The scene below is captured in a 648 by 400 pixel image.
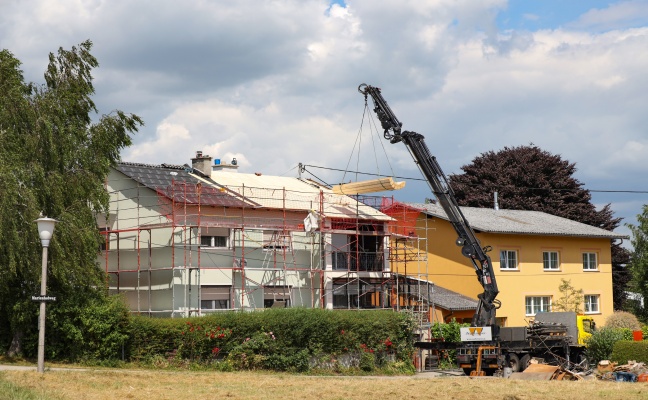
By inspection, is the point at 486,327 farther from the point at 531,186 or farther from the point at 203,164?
the point at 531,186

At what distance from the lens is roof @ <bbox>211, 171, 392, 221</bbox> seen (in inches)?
1683

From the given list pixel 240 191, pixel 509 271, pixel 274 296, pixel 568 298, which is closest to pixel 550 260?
pixel 568 298

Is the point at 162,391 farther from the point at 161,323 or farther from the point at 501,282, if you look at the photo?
the point at 501,282

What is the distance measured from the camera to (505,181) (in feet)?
221

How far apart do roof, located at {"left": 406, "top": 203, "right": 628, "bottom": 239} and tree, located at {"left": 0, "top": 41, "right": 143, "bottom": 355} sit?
18062 mm

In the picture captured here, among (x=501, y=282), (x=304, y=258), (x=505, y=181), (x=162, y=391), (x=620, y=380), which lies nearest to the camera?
(x=162, y=391)

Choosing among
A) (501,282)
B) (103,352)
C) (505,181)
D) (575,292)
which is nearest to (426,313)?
(501,282)

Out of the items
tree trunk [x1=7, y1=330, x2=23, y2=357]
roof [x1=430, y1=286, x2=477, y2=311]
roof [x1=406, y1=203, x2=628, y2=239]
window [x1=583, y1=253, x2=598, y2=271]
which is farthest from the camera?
window [x1=583, y1=253, x2=598, y2=271]

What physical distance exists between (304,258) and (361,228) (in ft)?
12.1

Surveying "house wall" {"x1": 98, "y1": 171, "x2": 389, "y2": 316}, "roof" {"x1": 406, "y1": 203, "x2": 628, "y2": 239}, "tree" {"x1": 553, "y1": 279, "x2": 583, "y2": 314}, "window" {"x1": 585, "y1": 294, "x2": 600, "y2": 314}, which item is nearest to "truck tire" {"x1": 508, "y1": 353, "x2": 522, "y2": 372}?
"house wall" {"x1": 98, "y1": 171, "x2": 389, "y2": 316}

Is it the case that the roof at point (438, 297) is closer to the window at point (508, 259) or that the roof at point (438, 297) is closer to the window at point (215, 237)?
the window at point (508, 259)

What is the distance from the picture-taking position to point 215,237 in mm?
40656

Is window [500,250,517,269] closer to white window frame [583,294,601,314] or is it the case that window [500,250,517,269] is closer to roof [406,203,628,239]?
roof [406,203,628,239]

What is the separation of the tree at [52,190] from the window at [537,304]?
25.3 meters
